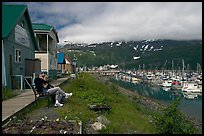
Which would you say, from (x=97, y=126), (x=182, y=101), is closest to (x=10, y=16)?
(x=97, y=126)

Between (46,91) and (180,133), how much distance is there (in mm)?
5573

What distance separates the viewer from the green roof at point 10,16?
53.8 ft

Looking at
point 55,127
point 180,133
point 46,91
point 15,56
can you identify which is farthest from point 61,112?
point 15,56

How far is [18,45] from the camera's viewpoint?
1884cm

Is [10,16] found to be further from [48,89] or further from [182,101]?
[182,101]

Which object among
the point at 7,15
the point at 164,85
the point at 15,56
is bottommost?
the point at 164,85

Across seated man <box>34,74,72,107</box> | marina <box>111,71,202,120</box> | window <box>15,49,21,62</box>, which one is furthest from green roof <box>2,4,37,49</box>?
→ marina <box>111,71,202,120</box>

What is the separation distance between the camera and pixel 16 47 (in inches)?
722

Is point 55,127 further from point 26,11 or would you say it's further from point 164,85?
point 164,85

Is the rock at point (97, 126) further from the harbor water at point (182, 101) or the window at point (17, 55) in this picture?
the harbor water at point (182, 101)

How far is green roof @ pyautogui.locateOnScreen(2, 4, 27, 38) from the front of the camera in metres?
16.4

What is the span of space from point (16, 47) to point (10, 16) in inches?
82.7

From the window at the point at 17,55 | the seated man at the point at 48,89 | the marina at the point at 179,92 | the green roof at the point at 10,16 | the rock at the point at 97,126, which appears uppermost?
the green roof at the point at 10,16

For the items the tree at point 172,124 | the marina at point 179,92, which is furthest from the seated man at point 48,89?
the marina at point 179,92
